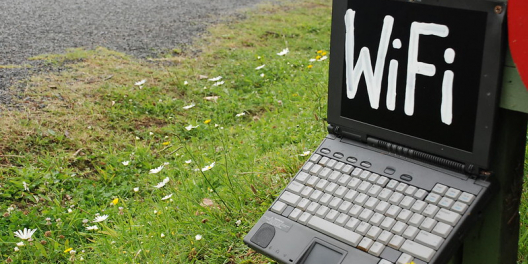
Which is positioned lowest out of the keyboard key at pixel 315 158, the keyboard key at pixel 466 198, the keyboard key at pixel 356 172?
the keyboard key at pixel 315 158

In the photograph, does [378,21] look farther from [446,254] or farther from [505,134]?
[446,254]

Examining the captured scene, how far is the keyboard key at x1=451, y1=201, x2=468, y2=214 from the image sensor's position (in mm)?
1436

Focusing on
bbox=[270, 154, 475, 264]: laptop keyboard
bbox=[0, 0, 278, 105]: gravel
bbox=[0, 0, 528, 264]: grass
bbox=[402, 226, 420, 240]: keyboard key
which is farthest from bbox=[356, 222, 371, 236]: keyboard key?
bbox=[0, 0, 278, 105]: gravel

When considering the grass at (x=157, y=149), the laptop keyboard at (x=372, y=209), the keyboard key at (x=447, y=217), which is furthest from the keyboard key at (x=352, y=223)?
the grass at (x=157, y=149)

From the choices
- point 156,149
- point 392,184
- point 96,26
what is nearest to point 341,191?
point 392,184

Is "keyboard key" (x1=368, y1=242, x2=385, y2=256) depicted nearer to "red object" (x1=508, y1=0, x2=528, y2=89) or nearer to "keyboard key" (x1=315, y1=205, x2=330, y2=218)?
"keyboard key" (x1=315, y1=205, x2=330, y2=218)

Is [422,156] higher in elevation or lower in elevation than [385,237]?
higher

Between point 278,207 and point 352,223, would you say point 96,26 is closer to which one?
point 278,207

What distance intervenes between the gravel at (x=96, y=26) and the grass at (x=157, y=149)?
9.6 inches

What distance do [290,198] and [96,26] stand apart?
5437 millimetres

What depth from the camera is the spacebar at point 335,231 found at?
1524 millimetres

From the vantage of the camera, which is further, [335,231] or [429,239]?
[335,231]

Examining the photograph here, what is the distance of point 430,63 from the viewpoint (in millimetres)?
1535

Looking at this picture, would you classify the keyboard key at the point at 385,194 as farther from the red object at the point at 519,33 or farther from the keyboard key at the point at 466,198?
the red object at the point at 519,33
